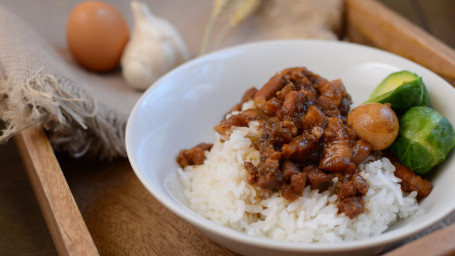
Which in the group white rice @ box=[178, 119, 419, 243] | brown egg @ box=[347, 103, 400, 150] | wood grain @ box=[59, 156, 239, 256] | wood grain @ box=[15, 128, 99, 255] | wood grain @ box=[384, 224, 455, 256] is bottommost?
wood grain @ box=[59, 156, 239, 256]

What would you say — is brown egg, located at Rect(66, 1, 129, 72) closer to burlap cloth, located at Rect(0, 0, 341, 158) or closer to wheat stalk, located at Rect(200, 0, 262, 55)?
burlap cloth, located at Rect(0, 0, 341, 158)

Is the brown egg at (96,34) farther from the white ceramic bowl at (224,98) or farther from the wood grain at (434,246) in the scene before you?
the wood grain at (434,246)

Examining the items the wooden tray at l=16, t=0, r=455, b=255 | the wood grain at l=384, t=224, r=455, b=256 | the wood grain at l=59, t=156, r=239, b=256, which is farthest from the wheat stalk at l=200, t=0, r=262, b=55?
the wood grain at l=384, t=224, r=455, b=256

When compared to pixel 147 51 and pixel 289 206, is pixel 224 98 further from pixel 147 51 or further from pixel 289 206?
pixel 289 206

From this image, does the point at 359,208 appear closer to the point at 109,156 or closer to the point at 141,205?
the point at 141,205

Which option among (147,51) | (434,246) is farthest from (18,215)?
(434,246)

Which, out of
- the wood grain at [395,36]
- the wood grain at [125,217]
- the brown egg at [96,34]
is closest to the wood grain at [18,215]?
the wood grain at [125,217]
